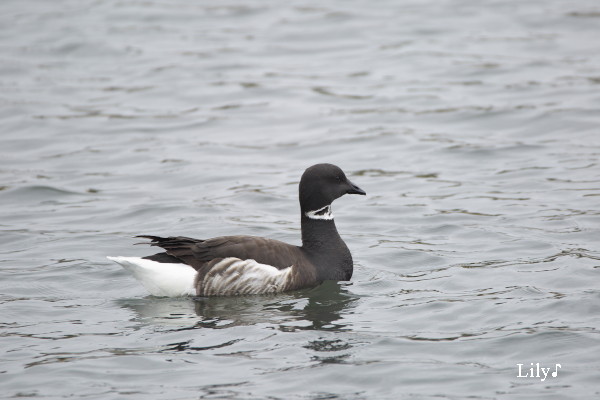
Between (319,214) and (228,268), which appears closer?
(228,268)

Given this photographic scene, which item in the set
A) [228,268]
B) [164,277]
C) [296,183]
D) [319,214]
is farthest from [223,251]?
[296,183]

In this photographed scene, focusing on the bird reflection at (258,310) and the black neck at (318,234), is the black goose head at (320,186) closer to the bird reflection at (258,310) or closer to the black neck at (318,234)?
the black neck at (318,234)

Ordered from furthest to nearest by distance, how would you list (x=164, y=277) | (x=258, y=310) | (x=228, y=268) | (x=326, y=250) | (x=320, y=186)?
(x=320, y=186), (x=326, y=250), (x=228, y=268), (x=164, y=277), (x=258, y=310)

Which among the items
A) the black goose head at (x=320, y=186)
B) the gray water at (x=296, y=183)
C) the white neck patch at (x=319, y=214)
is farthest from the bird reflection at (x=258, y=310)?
the black goose head at (x=320, y=186)

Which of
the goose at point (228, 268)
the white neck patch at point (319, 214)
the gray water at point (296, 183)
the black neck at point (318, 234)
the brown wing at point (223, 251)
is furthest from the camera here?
the white neck patch at point (319, 214)

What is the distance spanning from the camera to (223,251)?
10180 mm

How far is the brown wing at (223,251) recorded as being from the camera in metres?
10.2

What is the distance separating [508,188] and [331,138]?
12.2ft

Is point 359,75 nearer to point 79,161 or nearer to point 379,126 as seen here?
point 379,126

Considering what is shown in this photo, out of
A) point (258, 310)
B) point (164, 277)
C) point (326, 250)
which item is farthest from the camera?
point (326, 250)

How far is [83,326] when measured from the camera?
362 inches

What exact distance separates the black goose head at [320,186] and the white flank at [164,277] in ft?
5.04

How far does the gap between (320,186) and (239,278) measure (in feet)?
4.64

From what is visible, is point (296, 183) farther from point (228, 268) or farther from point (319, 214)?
point (228, 268)
